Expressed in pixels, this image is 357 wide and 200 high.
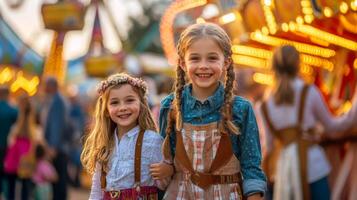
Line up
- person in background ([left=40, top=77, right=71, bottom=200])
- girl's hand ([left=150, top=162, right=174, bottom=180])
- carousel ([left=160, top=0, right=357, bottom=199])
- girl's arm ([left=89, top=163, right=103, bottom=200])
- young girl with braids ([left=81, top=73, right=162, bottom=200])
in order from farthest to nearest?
person in background ([left=40, top=77, right=71, bottom=200]) < carousel ([left=160, top=0, right=357, bottom=199]) < girl's arm ([left=89, top=163, right=103, bottom=200]) < young girl with braids ([left=81, top=73, right=162, bottom=200]) < girl's hand ([left=150, top=162, right=174, bottom=180])

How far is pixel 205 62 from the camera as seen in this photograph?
4.46 metres

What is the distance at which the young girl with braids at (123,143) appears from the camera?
4785mm

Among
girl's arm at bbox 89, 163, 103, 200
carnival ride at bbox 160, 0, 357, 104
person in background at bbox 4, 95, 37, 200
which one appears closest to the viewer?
girl's arm at bbox 89, 163, 103, 200

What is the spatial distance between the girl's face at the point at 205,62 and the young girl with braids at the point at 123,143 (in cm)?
47

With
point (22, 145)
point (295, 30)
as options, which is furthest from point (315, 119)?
point (22, 145)

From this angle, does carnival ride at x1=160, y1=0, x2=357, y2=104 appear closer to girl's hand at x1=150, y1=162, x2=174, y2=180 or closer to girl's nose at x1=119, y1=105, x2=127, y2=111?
girl's nose at x1=119, y1=105, x2=127, y2=111

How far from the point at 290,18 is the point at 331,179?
1.94 m

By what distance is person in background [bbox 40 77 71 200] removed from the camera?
37.4 ft

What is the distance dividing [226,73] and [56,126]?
279 inches

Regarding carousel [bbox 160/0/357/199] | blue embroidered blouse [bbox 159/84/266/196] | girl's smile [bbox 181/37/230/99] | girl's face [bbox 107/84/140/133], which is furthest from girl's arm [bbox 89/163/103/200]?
carousel [bbox 160/0/357/199]

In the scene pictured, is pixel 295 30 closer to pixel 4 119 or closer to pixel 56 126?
pixel 56 126

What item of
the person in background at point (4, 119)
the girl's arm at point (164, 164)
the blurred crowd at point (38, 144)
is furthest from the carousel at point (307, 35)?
the girl's arm at point (164, 164)

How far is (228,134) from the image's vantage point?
4500 millimetres

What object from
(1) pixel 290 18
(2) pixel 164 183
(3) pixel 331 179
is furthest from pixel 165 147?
(1) pixel 290 18
